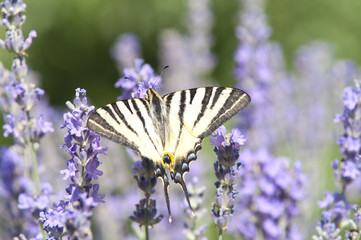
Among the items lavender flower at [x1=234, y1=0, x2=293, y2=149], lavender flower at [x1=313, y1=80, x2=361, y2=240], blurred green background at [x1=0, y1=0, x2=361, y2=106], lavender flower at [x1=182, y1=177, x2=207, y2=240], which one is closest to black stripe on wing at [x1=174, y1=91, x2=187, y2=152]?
lavender flower at [x1=182, y1=177, x2=207, y2=240]

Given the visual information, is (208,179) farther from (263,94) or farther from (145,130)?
(145,130)

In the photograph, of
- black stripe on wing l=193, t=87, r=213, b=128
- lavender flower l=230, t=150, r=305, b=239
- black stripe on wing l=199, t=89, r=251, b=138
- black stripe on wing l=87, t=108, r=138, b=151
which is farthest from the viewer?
lavender flower l=230, t=150, r=305, b=239

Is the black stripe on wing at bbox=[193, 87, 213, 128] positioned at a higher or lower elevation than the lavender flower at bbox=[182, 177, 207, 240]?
higher

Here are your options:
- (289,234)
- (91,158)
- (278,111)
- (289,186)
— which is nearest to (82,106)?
(91,158)

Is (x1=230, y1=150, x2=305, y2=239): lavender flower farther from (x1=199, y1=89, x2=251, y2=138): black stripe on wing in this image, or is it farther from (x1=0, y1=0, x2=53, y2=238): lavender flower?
(x1=0, y1=0, x2=53, y2=238): lavender flower

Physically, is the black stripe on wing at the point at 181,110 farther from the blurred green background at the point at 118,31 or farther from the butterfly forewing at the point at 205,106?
the blurred green background at the point at 118,31

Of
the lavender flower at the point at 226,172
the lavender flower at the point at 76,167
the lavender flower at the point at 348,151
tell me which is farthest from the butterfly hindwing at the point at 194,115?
the lavender flower at the point at 348,151

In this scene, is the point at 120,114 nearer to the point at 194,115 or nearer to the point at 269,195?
the point at 194,115

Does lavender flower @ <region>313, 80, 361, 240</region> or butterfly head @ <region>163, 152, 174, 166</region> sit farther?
lavender flower @ <region>313, 80, 361, 240</region>
